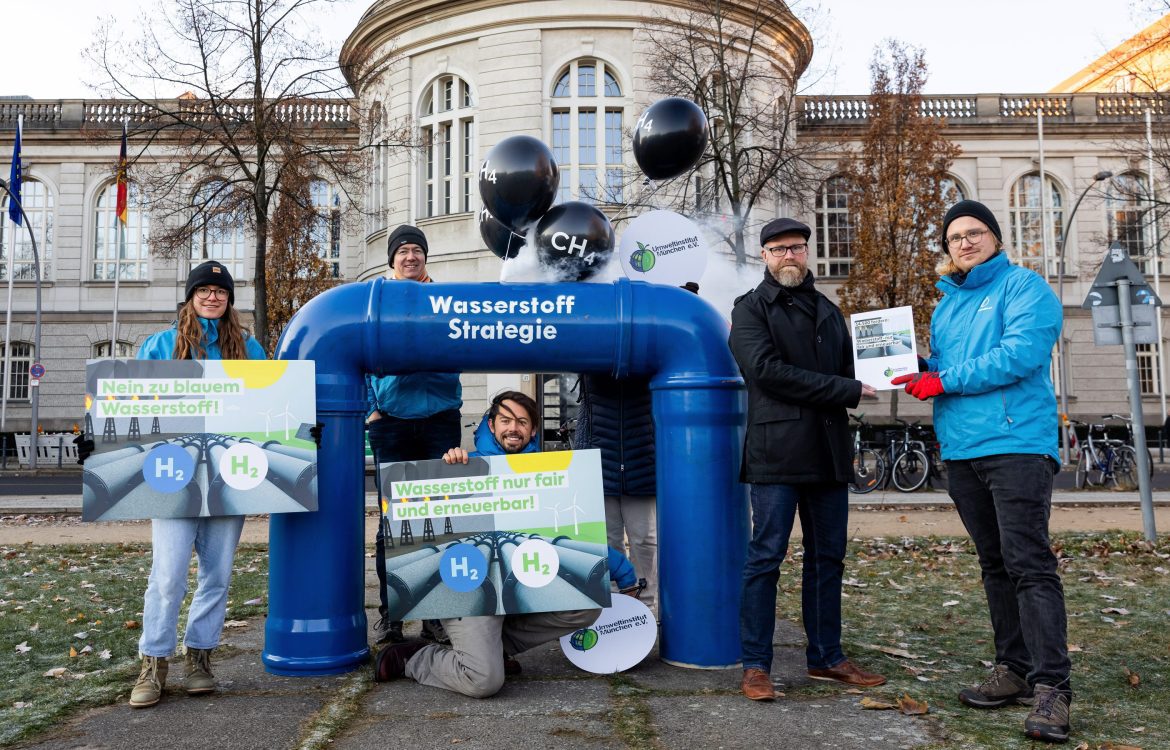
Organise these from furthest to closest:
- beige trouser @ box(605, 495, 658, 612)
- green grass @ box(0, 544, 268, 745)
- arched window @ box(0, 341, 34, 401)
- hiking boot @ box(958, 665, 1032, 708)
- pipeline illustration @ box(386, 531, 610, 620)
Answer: arched window @ box(0, 341, 34, 401), beige trouser @ box(605, 495, 658, 612), pipeline illustration @ box(386, 531, 610, 620), green grass @ box(0, 544, 268, 745), hiking boot @ box(958, 665, 1032, 708)

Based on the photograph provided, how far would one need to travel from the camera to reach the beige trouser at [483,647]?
Result: 4.01 metres

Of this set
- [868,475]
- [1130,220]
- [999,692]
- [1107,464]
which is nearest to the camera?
[999,692]

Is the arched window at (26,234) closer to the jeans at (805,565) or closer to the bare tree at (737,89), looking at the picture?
the bare tree at (737,89)

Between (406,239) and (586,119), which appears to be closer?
(406,239)

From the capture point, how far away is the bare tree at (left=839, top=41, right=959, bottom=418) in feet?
91.0

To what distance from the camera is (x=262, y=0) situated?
750 inches

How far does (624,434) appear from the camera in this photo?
5156 mm

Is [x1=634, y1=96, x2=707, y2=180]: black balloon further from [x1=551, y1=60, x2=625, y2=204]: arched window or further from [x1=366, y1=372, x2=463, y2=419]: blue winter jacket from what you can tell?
[x1=551, y1=60, x2=625, y2=204]: arched window

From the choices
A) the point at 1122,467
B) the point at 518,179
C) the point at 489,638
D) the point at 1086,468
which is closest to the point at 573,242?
the point at 518,179

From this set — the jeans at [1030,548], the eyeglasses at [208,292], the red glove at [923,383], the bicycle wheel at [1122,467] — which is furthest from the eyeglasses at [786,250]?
the bicycle wheel at [1122,467]

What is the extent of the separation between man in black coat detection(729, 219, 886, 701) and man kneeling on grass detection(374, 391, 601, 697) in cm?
82

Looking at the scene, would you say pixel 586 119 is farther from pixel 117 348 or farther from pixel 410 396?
pixel 410 396

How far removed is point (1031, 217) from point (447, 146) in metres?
23.0

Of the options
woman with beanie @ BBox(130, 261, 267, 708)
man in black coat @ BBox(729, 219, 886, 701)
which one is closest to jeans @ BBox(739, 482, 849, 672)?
man in black coat @ BBox(729, 219, 886, 701)
